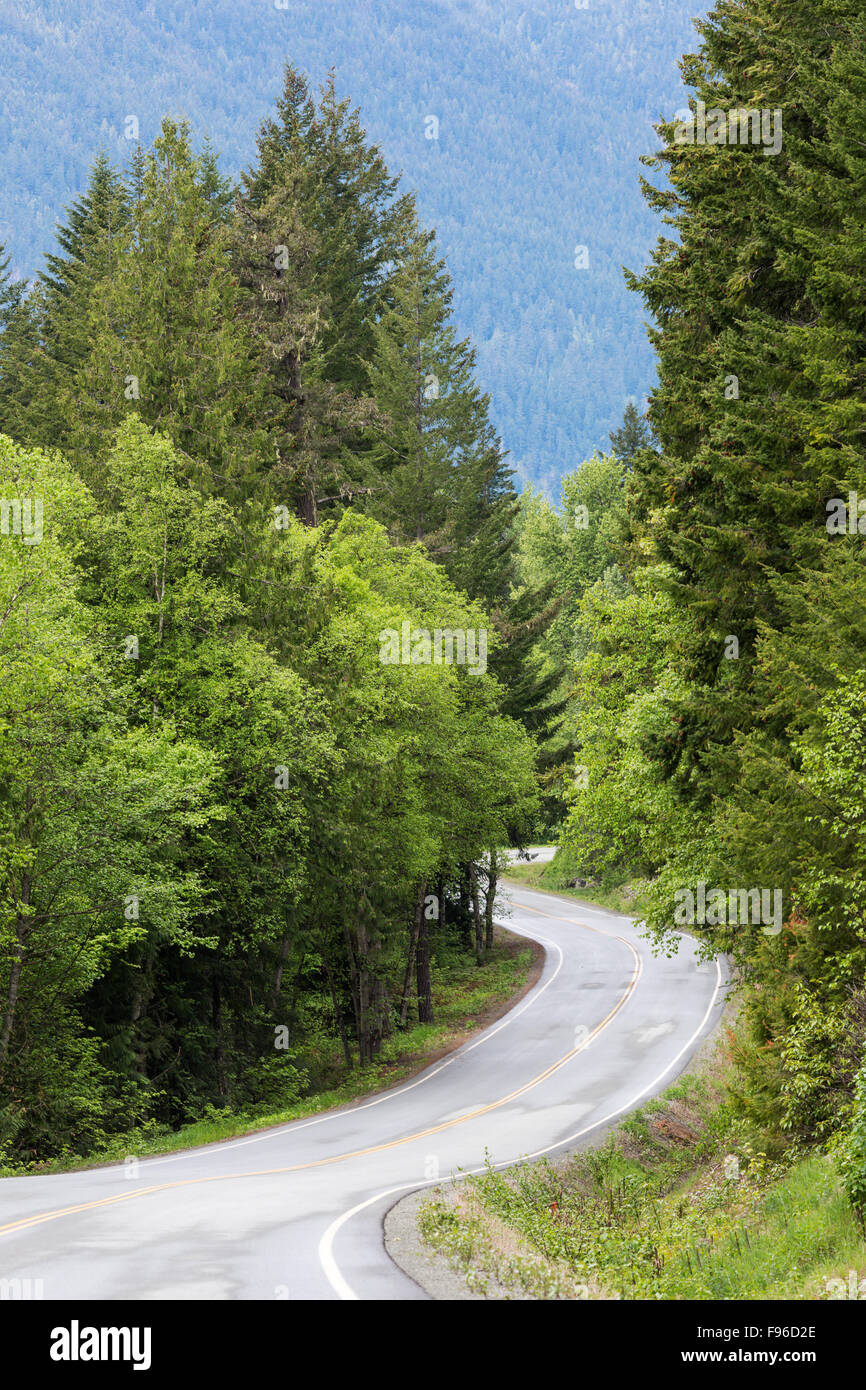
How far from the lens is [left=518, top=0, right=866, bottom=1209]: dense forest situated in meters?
13.1

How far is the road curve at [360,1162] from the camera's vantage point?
10656mm

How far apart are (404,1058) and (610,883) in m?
27.8

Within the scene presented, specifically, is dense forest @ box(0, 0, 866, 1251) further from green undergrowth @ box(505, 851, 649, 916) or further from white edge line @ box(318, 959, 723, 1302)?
green undergrowth @ box(505, 851, 649, 916)

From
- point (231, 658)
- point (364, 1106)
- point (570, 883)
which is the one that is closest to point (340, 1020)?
point (364, 1106)

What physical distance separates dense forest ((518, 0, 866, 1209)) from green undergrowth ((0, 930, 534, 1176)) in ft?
31.9

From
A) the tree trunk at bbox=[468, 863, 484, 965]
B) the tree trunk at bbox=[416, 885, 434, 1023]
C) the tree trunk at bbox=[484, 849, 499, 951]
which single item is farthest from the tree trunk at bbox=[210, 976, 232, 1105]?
the tree trunk at bbox=[468, 863, 484, 965]

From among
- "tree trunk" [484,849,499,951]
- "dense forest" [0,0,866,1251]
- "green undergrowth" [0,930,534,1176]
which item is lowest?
"green undergrowth" [0,930,534,1176]

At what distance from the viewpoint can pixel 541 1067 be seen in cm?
3173

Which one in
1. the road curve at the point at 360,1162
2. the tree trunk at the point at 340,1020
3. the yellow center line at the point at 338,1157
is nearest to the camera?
the road curve at the point at 360,1162

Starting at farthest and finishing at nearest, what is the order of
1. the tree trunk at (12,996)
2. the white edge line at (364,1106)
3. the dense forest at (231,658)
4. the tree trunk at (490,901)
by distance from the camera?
1. the tree trunk at (490,901)
2. the dense forest at (231,658)
3. the tree trunk at (12,996)
4. the white edge line at (364,1106)

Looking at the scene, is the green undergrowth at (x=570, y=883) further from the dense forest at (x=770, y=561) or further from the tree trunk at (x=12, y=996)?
the dense forest at (x=770, y=561)

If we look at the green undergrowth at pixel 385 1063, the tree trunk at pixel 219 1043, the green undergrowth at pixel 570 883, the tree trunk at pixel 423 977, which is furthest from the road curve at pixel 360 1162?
the green undergrowth at pixel 570 883

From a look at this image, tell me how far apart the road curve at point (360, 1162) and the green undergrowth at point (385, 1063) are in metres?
0.78
